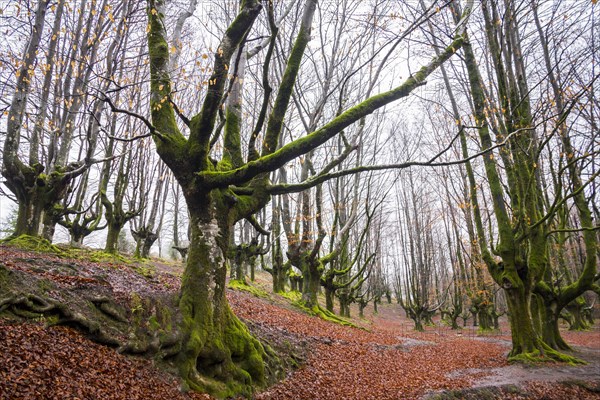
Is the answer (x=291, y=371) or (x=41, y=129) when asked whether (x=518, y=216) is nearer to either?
(x=291, y=371)

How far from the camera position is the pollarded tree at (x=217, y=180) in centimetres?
436

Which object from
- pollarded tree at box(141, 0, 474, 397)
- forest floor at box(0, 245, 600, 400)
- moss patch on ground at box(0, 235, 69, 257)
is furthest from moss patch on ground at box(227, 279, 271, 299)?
pollarded tree at box(141, 0, 474, 397)

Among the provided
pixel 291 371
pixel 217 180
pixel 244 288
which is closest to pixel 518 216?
pixel 291 371

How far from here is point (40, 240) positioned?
869cm

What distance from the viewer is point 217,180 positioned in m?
4.64

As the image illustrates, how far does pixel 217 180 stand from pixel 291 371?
3.80 metres

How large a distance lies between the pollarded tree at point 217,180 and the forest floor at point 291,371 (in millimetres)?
569

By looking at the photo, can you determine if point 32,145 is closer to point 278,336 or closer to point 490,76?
point 278,336

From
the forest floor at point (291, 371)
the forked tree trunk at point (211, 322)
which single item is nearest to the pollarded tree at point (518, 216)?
the forest floor at point (291, 371)

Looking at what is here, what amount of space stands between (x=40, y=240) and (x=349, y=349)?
830 centimetres

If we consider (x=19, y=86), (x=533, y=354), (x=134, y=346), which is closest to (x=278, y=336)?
(x=134, y=346)

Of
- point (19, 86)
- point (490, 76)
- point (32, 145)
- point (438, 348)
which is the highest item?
point (490, 76)

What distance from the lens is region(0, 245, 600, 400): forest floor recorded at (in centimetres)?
315

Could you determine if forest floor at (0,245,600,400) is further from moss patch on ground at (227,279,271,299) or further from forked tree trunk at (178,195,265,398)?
moss patch on ground at (227,279,271,299)
